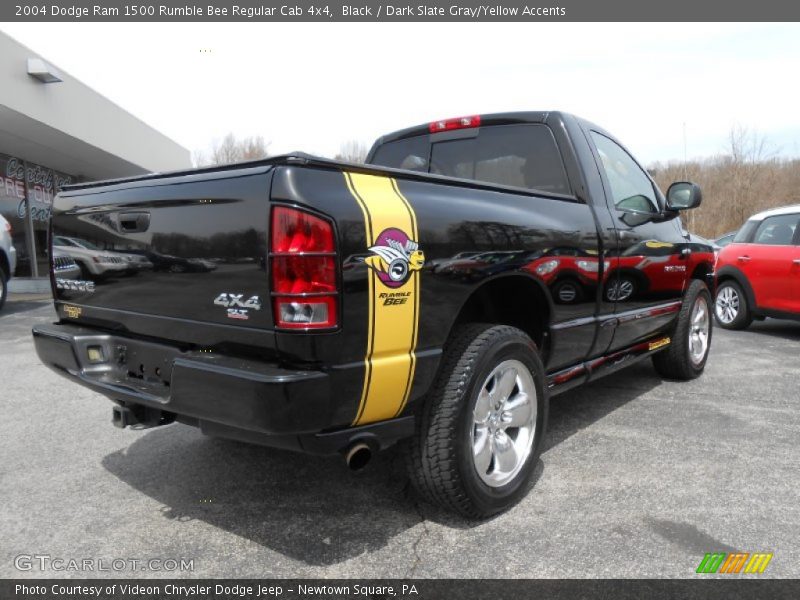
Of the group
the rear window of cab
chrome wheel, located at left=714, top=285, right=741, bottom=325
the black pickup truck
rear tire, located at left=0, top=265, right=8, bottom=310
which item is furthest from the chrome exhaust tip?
rear tire, located at left=0, top=265, right=8, bottom=310

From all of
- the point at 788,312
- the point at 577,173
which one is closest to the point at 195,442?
the point at 577,173

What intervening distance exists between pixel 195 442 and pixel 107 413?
101 centimetres

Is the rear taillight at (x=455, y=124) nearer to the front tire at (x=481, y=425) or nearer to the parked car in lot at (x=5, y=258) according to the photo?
the front tire at (x=481, y=425)

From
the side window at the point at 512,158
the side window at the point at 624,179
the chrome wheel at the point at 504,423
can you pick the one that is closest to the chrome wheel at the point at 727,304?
the side window at the point at 624,179

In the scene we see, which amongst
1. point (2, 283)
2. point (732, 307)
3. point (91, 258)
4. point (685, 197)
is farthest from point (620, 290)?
point (2, 283)

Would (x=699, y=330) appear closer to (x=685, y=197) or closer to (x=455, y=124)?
(x=685, y=197)

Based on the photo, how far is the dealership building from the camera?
10.9 m

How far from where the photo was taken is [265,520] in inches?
104

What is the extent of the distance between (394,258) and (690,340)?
12.4ft

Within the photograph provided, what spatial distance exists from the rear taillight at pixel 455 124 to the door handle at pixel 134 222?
2.16 meters

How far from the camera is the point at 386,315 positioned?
2.11 metres

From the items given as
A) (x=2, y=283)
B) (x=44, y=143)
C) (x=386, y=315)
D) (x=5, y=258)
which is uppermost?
(x=44, y=143)

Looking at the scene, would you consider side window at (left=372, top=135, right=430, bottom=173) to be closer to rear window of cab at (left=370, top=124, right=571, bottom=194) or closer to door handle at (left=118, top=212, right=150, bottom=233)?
rear window of cab at (left=370, top=124, right=571, bottom=194)

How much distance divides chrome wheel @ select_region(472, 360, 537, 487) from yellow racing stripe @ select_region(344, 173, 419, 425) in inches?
19.7
